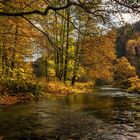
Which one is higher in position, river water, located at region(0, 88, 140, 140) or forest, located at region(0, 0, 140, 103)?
forest, located at region(0, 0, 140, 103)

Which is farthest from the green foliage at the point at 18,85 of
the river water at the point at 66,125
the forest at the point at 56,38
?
the river water at the point at 66,125

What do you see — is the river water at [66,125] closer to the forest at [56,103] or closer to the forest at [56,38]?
the forest at [56,103]

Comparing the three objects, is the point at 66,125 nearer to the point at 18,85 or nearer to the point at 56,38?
the point at 18,85

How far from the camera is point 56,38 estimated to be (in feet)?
126

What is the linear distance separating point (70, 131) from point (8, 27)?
53.2 feet

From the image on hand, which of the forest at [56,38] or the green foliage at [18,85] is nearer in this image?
the forest at [56,38]

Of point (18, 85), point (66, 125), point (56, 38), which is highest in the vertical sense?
point (56, 38)

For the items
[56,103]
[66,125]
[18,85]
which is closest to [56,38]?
[18,85]

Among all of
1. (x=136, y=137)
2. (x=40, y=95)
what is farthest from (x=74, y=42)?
(x=136, y=137)

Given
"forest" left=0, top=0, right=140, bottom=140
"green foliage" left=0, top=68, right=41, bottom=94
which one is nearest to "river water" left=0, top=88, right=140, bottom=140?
"forest" left=0, top=0, right=140, bottom=140

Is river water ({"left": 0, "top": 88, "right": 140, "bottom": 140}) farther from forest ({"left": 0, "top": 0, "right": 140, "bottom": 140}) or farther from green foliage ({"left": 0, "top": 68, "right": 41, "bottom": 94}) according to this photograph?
green foliage ({"left": 0, "top": 68, "right": 41, "bottom": 94})

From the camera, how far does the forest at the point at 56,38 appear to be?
39.2ft

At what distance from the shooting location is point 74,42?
38.8 metres

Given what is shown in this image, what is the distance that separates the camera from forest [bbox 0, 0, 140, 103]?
12.0 metres
